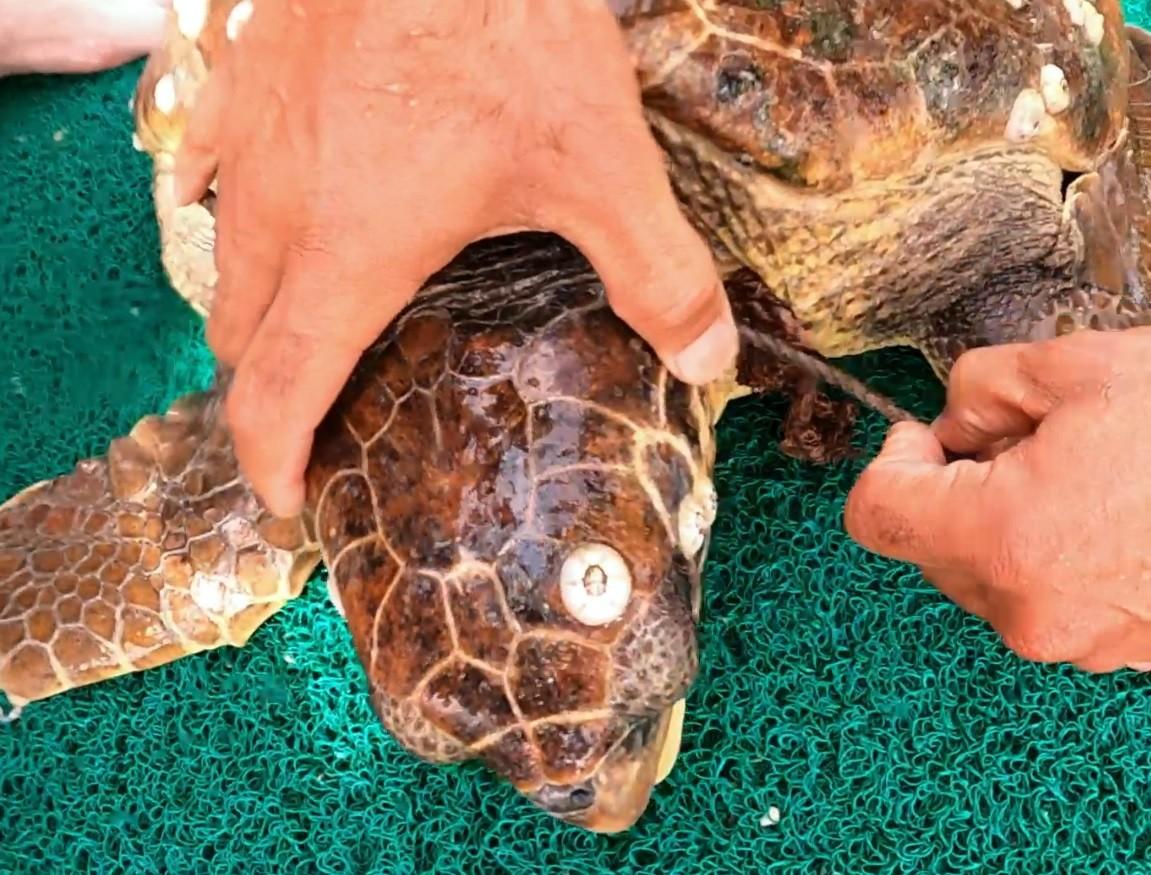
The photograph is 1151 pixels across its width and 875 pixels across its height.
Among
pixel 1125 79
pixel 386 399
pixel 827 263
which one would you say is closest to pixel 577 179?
pixel 386 399

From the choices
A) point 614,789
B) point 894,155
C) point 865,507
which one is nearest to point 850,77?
point 894,155

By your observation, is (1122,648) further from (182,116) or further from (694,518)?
(182,116)

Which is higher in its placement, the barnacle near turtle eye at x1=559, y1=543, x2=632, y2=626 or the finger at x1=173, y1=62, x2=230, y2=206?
the finger at x1=173, y1=62, x2=230, y2=206

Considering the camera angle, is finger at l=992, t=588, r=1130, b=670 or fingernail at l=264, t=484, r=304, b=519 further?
fingernail at l=264, t=484, r=304, b=519

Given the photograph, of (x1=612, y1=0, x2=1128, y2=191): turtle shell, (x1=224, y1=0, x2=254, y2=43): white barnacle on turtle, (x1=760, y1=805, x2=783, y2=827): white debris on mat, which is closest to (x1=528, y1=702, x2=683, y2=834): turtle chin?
(x1=760, y1=805, x2=783, y2=827): white debris on mat

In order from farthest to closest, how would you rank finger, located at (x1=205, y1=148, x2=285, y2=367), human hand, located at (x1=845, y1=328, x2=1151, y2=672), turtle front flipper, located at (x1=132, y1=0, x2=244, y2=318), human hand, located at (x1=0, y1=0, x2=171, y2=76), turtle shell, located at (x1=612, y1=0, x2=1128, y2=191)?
human hand, located at (x1=0, y1=0, x2=171, y2=76) → turtle front flipper, located at (x1=132, y1=0, x2=244, y2=318) → turtle shell, located at (x1=612, y1=0, x2=1128, y2=191) → finger, located at (x1=205, y1=148, x2=285, y2=367) → human hand, located at (x1=845, y1=328, x2=1151, y2=672)

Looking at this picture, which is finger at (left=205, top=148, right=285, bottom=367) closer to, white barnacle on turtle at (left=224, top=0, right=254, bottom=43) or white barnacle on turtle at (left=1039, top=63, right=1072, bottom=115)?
white barnacle on turtle at (left=224, top=0, right=254, bottom=43)

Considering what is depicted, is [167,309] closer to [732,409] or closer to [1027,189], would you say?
[732,409]

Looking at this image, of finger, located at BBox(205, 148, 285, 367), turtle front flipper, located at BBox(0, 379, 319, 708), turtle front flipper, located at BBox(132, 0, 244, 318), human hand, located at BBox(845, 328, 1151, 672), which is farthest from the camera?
turtle front flipper, located at BBox(0, 379, 319, 708)
